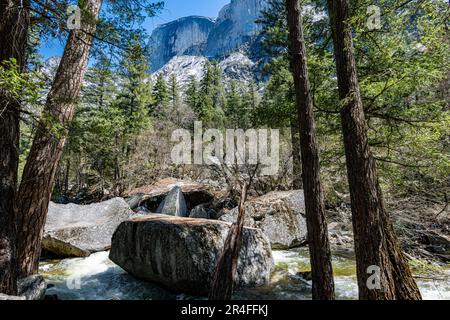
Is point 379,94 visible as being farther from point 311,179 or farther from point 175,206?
point 175,206

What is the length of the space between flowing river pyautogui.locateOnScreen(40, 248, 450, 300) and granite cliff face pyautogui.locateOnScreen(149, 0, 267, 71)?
500 ft

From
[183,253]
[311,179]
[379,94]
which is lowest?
[183,253]

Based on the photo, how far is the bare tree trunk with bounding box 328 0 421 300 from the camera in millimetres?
3756

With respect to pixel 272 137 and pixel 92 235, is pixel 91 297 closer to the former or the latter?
pixel 92 235

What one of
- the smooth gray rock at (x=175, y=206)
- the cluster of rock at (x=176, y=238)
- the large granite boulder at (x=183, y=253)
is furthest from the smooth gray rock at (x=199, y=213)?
the large granite boulder at (x=183, y=253)

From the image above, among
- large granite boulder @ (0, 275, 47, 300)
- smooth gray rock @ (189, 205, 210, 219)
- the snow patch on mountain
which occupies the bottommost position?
large granite boulder @ (0, 275, 47, 300)

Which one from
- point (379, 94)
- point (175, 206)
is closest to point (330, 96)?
point (379, 94)

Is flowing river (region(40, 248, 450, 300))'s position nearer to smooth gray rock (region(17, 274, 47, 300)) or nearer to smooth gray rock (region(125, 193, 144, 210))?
smooth gray rock (region(17, 274, 47, 300))

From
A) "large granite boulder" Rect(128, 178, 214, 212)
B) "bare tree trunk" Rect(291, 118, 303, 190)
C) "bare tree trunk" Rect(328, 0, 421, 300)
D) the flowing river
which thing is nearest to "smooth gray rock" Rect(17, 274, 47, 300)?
the flowing river

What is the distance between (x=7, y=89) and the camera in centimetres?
233

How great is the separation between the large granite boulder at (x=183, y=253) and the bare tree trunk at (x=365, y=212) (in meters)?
2.63

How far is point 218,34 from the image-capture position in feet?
590

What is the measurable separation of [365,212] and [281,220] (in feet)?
17.8

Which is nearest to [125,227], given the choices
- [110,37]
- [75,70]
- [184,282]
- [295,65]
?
[184,282]
